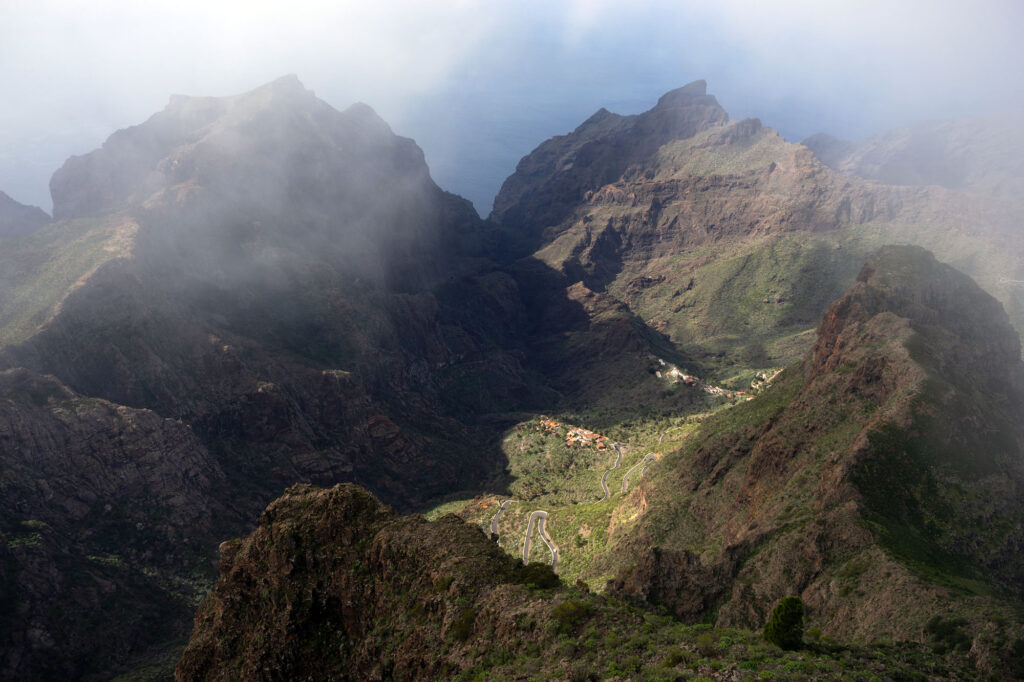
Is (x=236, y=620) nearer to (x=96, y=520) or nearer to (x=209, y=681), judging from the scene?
(x=209, y=681)

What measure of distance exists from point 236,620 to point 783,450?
67708mm

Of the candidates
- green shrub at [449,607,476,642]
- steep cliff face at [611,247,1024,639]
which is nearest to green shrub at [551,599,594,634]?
green shrub at [449,607,476,642]

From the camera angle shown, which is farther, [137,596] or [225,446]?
[225,446]

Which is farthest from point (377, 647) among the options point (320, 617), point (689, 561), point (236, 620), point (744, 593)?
point (744, 593)

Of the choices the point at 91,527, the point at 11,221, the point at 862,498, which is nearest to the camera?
the point at 862,498

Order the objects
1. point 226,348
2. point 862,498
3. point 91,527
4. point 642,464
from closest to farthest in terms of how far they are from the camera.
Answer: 1. point 862,498
2. point 91,527
3. point 642,464
4. point 226,348

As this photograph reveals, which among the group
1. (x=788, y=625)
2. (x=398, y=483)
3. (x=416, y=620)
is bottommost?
(x=416, y=620)

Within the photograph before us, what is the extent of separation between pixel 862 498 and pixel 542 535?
61.6 metres

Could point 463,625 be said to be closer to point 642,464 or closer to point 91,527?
point 91,527

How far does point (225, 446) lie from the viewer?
441 ft

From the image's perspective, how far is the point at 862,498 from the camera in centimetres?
5894

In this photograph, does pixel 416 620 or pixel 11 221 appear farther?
pixel 11 221

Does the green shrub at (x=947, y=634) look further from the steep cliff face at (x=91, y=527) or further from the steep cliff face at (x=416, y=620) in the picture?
the steep cliff face at (x=91, y=527)

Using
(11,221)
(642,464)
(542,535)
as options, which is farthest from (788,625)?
(11,221)
